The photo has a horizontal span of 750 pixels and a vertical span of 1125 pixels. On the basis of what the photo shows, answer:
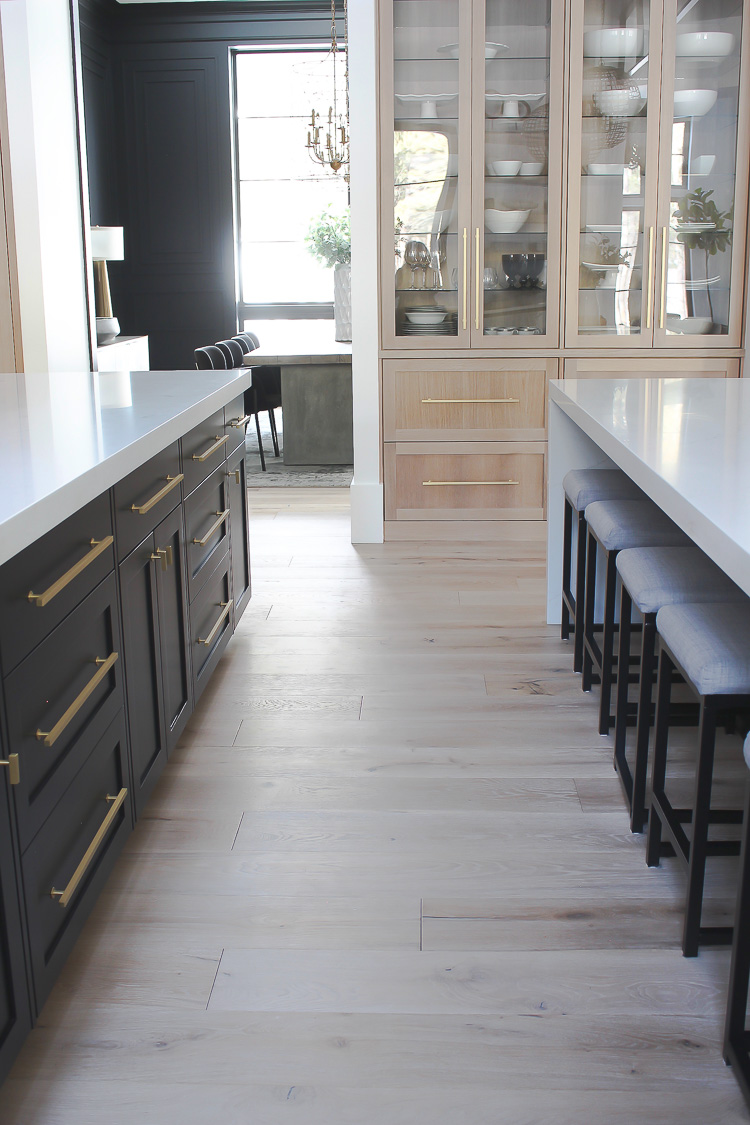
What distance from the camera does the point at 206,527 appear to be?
2.63 meters

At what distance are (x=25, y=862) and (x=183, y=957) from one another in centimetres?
43

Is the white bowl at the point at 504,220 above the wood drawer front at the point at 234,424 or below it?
above

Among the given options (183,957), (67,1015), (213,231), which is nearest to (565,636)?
(183,957)

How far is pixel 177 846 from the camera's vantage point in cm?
201

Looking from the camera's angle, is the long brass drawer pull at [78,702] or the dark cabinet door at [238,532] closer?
the long brass drawer pull at [78,702]

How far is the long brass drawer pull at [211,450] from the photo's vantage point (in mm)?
2480

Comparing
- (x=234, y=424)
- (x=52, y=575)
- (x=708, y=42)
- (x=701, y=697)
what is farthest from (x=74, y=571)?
(x=708, y=42)

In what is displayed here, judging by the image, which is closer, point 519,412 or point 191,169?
point 519,412

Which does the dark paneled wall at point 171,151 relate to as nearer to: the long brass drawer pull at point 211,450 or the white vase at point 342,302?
the white vase at point 342,302

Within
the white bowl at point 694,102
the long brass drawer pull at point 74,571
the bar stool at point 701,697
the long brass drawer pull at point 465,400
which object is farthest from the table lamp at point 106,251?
the bar stool at point 701,697

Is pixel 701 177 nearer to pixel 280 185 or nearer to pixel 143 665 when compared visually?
pixel 143 665

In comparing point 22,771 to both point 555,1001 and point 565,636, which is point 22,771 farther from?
point 565,636

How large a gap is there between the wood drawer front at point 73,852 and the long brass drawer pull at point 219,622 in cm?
76

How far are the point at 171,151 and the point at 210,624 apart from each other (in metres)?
6.48
